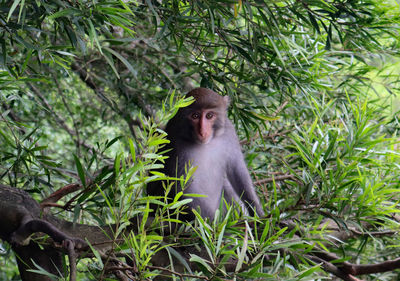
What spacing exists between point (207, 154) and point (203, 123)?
28cm

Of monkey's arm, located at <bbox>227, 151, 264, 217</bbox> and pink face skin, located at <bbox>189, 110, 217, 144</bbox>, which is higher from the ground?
pink face skin, located at <bbox>189, 110, 217, 144</bbox>

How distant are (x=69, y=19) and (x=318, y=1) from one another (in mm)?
904

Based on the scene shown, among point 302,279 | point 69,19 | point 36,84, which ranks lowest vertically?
point 302,279

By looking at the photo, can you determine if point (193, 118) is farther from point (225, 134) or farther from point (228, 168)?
point (228, 168)

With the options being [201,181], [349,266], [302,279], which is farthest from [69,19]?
[201,181]

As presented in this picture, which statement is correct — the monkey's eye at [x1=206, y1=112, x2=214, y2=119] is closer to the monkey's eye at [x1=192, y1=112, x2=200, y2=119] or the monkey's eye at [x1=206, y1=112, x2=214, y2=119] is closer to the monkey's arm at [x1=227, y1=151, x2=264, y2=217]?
the monkey's eye at [x1=192, y1=112, x2=200, y2=119]

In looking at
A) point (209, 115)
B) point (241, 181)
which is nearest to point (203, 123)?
point (209, 115)

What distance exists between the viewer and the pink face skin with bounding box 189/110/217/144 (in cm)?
271

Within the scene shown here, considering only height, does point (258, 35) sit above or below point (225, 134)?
above

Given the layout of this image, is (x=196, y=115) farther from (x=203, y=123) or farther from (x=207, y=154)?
(x=207, y=154)

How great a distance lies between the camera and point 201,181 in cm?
294

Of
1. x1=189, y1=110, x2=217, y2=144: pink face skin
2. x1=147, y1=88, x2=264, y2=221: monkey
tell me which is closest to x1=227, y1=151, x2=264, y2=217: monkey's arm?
x1=147, y1=88, x2=264, y2=221: monkey

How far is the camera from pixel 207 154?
2.95 metres

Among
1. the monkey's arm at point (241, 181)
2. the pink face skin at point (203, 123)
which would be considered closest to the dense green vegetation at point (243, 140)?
the monkey's arm at point (241, 181)
